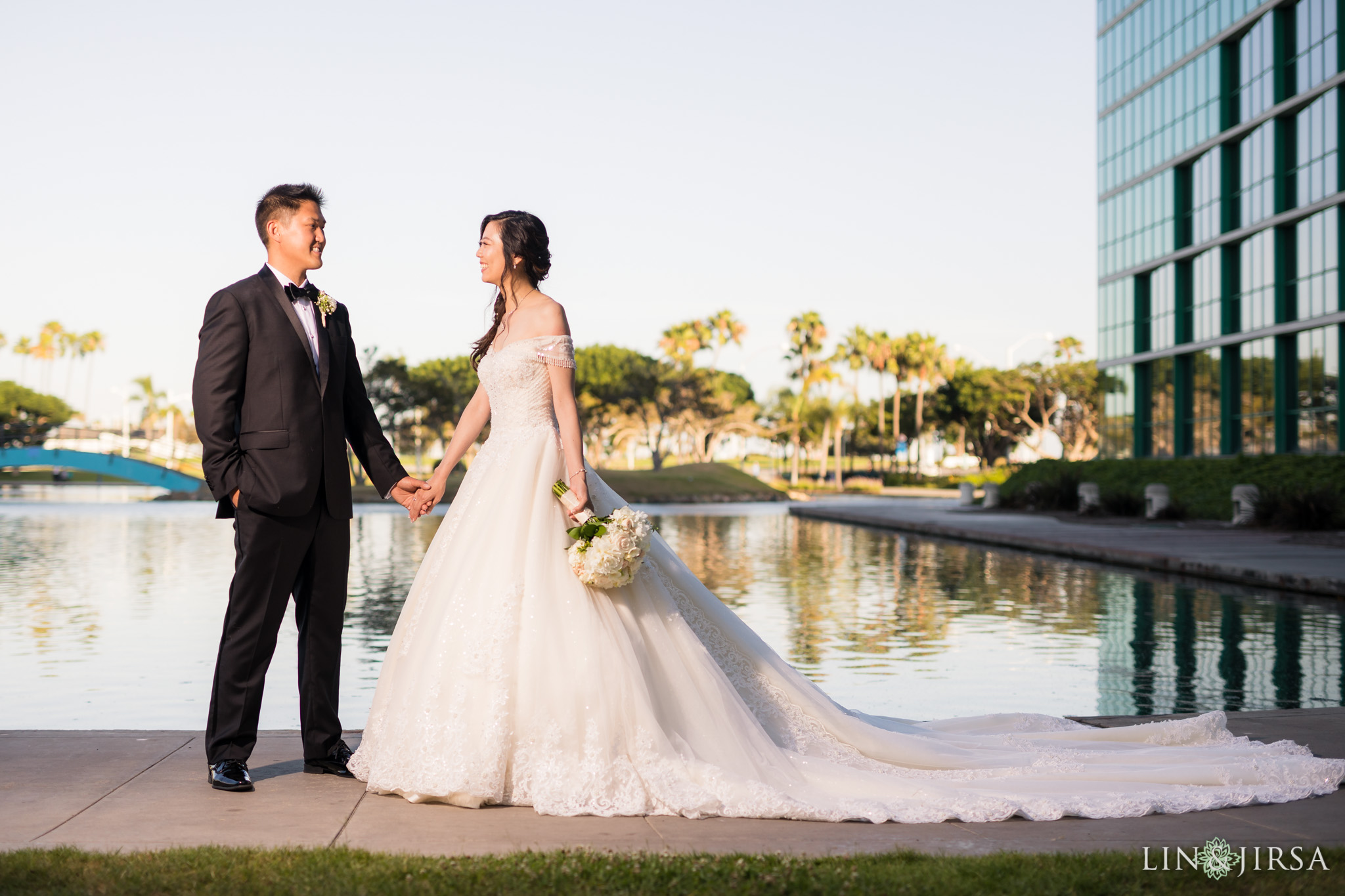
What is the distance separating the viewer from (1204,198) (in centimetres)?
4181

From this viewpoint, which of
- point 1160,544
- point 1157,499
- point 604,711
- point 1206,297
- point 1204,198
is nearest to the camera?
point 604,711

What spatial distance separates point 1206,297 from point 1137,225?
551cm

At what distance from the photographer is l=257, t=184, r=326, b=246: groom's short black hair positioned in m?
5.11

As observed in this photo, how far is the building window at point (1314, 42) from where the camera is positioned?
34.2 m

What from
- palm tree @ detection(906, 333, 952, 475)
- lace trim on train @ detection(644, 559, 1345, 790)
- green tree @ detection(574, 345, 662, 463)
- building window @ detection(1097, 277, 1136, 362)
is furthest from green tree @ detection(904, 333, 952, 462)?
lace trim on train @ detection(644, 559, 1345, 790)

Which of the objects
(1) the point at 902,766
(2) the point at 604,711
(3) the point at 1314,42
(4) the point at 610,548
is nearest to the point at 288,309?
(4) the point at 610,548

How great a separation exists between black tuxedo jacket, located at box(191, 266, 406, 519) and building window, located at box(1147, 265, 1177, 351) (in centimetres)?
4245

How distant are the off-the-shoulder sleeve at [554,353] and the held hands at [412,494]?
727mm

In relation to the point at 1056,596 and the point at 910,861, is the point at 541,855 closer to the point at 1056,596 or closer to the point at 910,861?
the point at 910,861

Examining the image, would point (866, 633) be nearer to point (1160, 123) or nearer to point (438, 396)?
point (1160, 123)

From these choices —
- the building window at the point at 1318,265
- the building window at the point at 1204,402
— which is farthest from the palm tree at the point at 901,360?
the building window at the point at 1318,265

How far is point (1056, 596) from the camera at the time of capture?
47.4 feet

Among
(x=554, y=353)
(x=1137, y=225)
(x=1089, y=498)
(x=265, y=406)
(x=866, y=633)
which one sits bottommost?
(x=866, y=633)

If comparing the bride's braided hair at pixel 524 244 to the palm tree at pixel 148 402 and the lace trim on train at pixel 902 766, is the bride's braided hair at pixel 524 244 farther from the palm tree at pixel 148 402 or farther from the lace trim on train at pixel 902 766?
the palm tree at pixel 148 402
